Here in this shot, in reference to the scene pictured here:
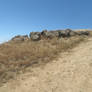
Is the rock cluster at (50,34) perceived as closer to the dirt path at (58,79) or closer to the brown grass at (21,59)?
the brown grass at (21,59)

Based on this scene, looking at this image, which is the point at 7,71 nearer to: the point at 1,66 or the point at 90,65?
the point at 1,66

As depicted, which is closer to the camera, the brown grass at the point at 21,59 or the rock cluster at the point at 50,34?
the brown grass at the point at 21,59

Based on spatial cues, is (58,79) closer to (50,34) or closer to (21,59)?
(21,59)

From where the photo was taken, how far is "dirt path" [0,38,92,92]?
4250 mm

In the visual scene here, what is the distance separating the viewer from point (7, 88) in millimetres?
4445

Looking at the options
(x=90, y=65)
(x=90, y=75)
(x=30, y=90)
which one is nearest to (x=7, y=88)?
(x=30, y=90)

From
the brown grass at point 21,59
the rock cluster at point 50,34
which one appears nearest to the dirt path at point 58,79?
the brown grass at point 21,59

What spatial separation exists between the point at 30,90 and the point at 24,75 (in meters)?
1.19

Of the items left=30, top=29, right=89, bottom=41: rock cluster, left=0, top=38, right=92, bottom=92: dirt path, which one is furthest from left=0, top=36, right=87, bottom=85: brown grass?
left=30, top=29, right=89, bottom=41: rock cluster

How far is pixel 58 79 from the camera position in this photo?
189 inches

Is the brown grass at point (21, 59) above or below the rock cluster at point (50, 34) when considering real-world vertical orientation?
below

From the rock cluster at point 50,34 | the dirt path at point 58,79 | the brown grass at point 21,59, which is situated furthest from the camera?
the rock cluster at point 50,34

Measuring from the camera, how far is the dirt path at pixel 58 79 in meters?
4.25

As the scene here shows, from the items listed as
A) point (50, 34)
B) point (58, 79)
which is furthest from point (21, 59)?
point (50, 34)
